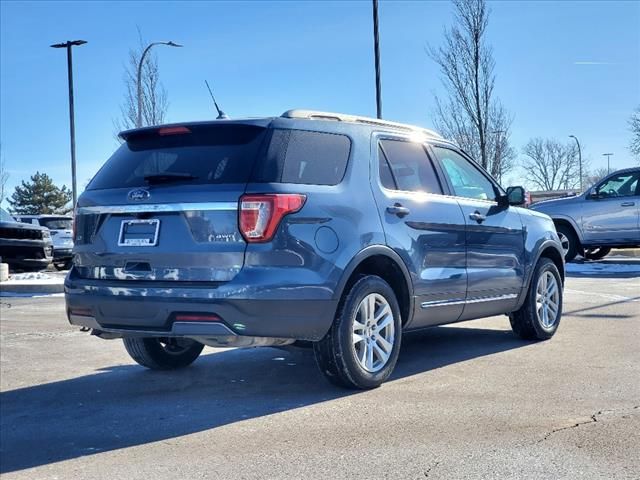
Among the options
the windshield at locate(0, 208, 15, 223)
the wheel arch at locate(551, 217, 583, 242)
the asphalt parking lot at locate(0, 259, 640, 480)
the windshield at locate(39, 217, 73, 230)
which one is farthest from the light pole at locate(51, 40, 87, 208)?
the asphalt parking lot at locate(0, 259, 640, 480)

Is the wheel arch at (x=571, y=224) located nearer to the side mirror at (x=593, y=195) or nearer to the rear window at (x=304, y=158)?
the side mirror at (x=593, y=195)

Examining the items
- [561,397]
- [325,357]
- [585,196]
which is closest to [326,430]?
[325,357]

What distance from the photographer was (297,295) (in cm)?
465

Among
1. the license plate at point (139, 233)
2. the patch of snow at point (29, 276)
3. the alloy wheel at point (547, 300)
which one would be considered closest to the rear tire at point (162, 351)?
the license plate at point (139, 233)

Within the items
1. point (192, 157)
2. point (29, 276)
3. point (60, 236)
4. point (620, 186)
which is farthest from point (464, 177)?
point (60, 236)

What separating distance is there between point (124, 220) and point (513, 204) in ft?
12.2

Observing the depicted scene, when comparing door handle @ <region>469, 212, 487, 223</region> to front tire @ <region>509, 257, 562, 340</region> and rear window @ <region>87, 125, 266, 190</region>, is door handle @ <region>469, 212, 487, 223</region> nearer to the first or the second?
front tire @ <region>509, 257, 562, 340</region>

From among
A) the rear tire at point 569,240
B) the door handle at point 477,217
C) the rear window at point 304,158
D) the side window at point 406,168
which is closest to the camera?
the rear window at point 304,158

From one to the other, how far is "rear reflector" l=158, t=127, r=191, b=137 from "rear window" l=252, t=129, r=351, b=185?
25.3 inches

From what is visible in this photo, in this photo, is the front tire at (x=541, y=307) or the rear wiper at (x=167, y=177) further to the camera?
the front tire at (x=541, y=307)

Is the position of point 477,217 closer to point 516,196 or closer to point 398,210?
point 516,196

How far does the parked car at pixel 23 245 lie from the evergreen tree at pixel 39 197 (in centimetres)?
5930

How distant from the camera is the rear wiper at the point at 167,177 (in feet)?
16.0

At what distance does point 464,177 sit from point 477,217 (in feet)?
1.37
